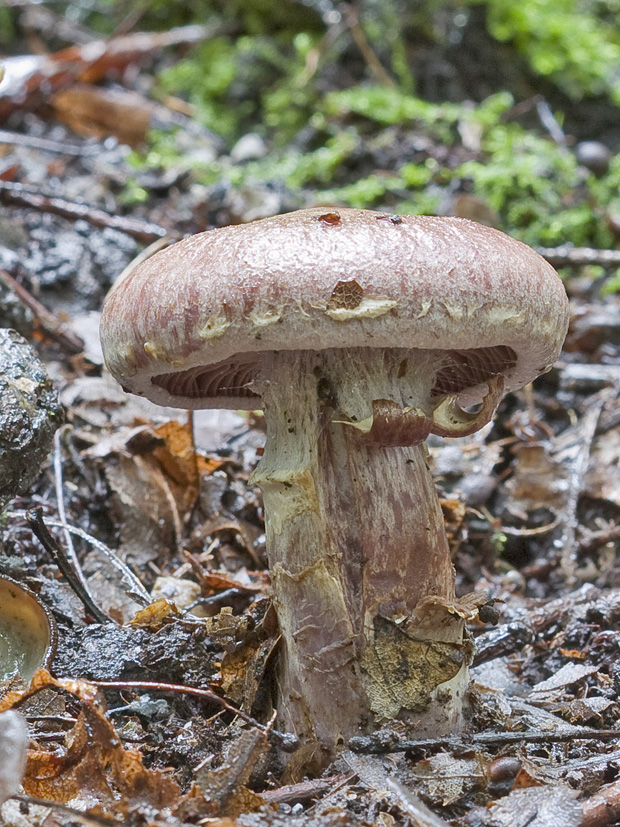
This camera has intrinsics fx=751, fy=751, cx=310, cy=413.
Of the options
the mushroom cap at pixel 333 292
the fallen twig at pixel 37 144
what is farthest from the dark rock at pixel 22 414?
the fallen twig at pixel 37 144

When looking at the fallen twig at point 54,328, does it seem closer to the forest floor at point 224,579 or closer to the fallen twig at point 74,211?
the forest floor at point 224,579

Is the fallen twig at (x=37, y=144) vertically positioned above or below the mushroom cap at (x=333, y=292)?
above

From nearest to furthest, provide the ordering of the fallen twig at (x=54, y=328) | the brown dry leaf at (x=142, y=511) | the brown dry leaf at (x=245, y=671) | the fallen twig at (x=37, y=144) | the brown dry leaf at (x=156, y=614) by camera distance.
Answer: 1. the brown dry leaf at (x=245, y=671)
2. the brown dry leaf at (x=156, y=614)
3. the brown dry leaf at (x=142, y=511)
4. the fallen twig at (x=54, y=328)
5. the fallen twig at (x=37, y=144)

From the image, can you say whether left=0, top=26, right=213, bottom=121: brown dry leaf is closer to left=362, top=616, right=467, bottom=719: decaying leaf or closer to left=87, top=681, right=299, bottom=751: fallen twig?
left=87, top=681, right=299, bottom=751: fallen twig

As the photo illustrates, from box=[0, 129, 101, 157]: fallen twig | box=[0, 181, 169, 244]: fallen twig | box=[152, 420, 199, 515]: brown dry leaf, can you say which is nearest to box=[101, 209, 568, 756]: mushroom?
box=[152, 420, 199, 515]: brown dry leaf

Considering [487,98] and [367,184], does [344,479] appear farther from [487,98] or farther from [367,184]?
[487,98]

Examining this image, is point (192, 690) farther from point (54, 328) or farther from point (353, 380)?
point (54, 328)
